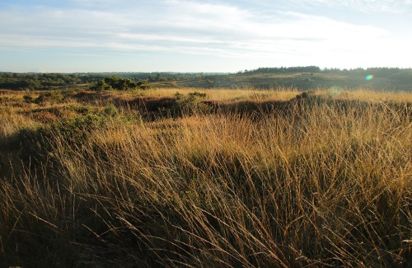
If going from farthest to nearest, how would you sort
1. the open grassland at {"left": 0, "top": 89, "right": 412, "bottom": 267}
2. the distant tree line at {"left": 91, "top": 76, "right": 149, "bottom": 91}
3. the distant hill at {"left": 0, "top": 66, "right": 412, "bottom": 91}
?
the distant hill at {"left": 0, "top": 66, "right": 412, "bottom": 91} < the distant tree line at {"left": 91, "top": 76, "right": 149, "bottom": 91} < the open grassland at {"left": 0, "top": 89, "right": 412, "bottom": 267}

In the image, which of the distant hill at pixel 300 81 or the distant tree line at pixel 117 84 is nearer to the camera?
the distant tree line at pixel 117 84

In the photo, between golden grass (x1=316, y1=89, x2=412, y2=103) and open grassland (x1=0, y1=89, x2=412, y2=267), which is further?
golden grass (x1=316, y1=89, x2=412, y2=103)

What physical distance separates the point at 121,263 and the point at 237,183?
1463 millimetres

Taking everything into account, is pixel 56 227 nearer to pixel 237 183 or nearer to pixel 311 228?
pixel 237 183

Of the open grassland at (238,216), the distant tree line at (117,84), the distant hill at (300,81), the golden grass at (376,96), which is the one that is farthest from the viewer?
the distant hill at (300,81)

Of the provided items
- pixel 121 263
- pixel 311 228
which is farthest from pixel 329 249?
pixel 121 263

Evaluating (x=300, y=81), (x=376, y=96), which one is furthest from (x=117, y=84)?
(x=300, y=81)

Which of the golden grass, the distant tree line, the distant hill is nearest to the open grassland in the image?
the golden grass

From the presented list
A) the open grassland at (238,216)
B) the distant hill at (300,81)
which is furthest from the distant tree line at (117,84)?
the open grassland at (238,216)

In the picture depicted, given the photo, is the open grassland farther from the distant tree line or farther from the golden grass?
the distant tree line

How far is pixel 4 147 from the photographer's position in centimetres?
901

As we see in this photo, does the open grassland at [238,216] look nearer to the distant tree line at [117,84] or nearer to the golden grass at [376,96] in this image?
the golden grass at [376,96]

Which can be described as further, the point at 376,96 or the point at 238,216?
the point at 376,96

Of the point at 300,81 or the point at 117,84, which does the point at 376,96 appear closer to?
the point at 117,84
